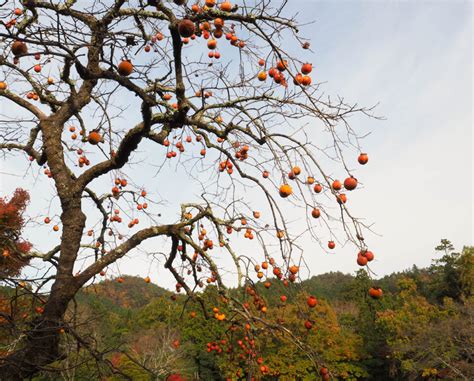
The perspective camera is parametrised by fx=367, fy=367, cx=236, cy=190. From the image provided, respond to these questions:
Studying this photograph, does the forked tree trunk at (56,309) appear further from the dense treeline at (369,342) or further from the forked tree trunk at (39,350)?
the dense treeline at (369,342)

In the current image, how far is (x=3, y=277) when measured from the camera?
227 cm

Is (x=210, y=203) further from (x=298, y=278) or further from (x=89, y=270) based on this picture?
(x=298, y=278)

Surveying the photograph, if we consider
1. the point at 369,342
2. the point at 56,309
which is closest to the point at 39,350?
the point at 56,309

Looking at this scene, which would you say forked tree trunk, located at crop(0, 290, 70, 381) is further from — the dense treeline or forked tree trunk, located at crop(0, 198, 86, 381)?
the dense treeline

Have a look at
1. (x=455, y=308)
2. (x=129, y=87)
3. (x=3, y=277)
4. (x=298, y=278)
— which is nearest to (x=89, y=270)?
(x=3, y=277)

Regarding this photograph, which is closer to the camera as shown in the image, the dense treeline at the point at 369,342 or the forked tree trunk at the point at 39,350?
the forked tree trunk at the point at 39,350

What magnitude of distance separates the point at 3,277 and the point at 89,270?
120 cm

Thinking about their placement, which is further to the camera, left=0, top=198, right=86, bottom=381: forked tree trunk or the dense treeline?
the dense treeline

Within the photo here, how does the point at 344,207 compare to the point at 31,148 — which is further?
the point at 31,148

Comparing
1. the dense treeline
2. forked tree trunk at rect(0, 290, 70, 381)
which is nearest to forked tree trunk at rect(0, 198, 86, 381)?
forked tree trunk at rect(0, 290, 70, 381)

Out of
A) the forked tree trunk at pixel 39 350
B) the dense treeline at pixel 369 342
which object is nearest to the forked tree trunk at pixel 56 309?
the forked tree trunk at pixel 39 350

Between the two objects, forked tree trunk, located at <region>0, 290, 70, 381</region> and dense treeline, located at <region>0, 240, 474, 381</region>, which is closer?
forked tree trunk, located at <region>0, 290, 70, 381</region>

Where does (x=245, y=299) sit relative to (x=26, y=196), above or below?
below

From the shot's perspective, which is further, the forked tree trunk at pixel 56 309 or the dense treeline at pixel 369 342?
the dense treeline at pixel 369 342
